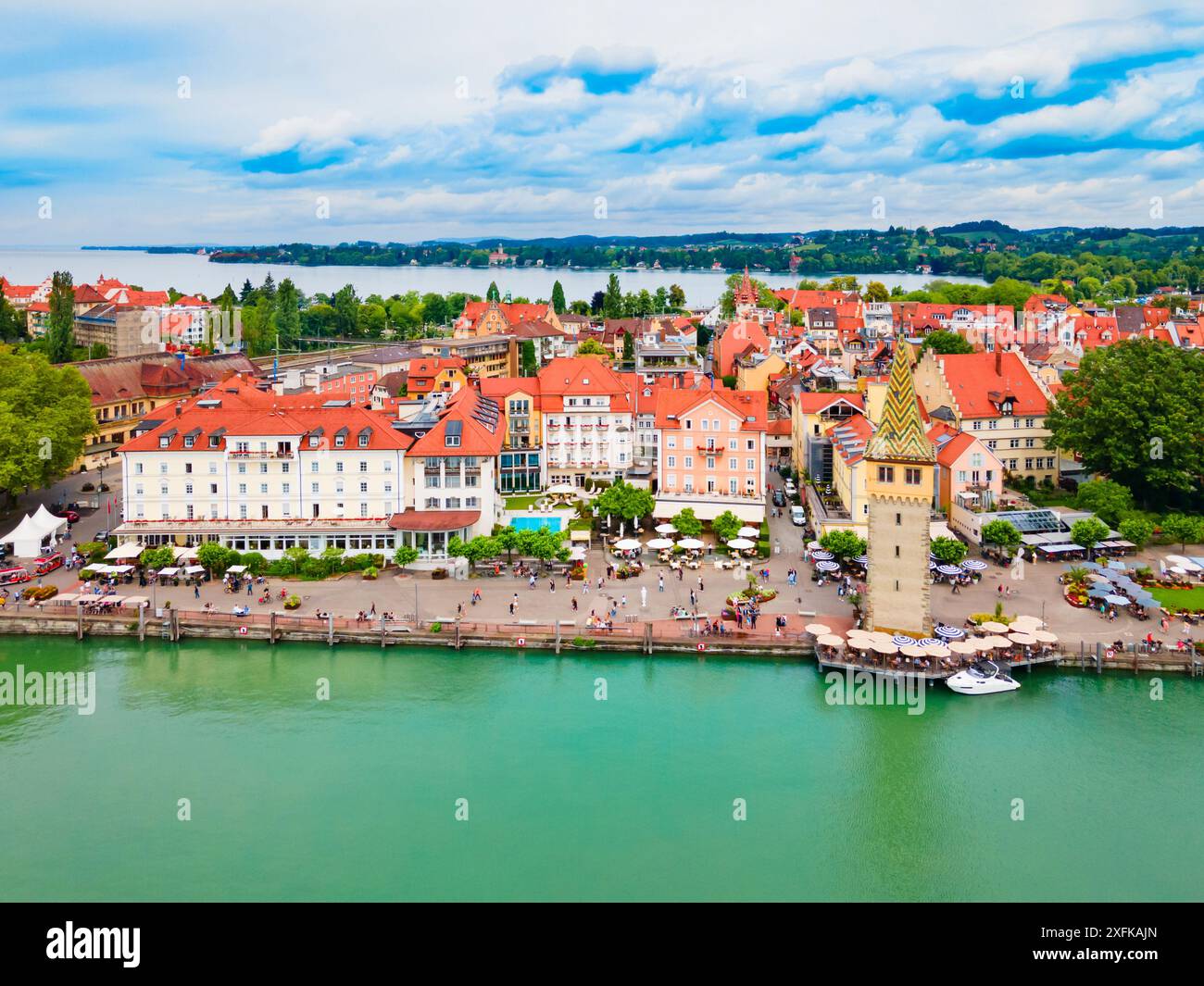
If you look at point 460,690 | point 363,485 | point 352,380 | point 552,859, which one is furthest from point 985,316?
point 552,859

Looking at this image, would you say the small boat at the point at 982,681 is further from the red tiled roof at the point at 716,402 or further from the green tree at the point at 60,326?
the green tree at the point at 60,326

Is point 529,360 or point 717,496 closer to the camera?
point 717,496

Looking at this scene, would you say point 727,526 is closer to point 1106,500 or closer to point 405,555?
point 405,555

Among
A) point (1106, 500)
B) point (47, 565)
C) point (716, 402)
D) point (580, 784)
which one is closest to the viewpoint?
point (580, 784)

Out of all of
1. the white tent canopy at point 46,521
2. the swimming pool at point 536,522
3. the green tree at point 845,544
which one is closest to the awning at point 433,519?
the swimming pool at point 536,522

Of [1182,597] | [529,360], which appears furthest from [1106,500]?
[529,360]

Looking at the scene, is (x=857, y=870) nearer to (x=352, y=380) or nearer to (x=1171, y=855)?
(x=1171, y=855)

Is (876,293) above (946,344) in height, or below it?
above
